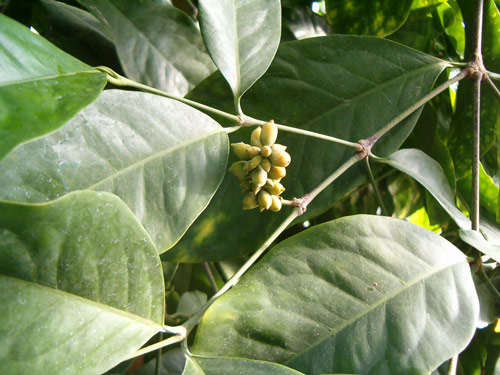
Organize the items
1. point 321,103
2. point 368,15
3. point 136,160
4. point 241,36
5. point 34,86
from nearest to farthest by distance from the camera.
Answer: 1. point 34,86
2. point 136,160
3. point 241,36
4. point 321,103
5. point 368,15

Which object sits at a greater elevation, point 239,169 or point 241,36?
point 241,36

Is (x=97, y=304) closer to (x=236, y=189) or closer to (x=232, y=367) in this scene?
(x=232, y=367)

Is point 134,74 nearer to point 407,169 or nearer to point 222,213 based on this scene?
point 222,213

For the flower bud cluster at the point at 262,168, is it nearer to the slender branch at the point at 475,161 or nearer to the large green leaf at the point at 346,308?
the large green leaf at the point at 346,308

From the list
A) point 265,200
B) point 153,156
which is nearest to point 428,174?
point 265,200

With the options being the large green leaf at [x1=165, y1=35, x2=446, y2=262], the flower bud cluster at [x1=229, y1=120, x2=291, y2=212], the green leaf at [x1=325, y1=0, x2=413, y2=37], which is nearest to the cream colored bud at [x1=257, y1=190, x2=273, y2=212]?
the flower bud cluster at [x1=229, y1=120, x2=291, y2=212]

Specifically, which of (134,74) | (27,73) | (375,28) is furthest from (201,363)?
(375,28)
